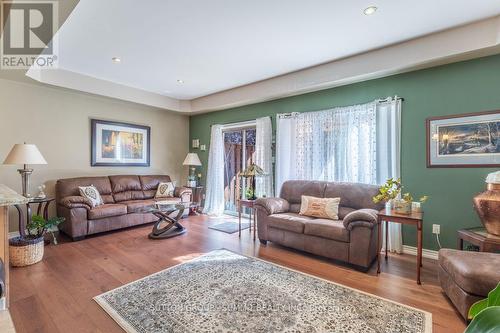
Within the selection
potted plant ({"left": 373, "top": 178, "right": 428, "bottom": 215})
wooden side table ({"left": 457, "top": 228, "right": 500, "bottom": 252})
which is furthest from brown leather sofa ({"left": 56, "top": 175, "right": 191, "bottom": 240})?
wooden side table ({"left": 457, "top": 228, "right": 500, "bottom": 252})

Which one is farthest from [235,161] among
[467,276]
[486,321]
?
[486,321]

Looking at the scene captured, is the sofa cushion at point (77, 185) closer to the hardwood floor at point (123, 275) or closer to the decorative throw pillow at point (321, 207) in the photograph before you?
the hardwood floor at point (123, 275)

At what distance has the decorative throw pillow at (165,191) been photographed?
512 centimetres

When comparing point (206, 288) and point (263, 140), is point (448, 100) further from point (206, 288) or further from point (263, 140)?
point (206, 288)

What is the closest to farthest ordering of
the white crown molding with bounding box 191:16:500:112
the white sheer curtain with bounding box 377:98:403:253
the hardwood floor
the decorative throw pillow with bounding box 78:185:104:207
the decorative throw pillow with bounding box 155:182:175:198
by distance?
the hardwood floor, the white crown molding with bounding box 191:16:500:112, the white sheer curtain with bounding box 377:98:403:253, the decorative throw pillow with bounding box 78:185:104:207, the decorative throw pillow with bounding box 155:182:175:198

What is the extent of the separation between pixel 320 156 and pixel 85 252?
12.1 ft

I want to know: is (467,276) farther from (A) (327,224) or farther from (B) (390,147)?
(B) (390,147)

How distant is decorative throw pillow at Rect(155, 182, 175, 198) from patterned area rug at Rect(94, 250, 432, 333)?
2711mm

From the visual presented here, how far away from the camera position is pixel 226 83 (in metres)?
4.66

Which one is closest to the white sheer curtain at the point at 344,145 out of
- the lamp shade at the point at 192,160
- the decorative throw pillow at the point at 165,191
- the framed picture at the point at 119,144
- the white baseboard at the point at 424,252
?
the white baseboard at the point at 424,252

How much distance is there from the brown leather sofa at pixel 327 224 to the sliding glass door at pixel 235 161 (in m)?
1.66

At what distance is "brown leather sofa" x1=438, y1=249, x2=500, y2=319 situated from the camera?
A: 172 centimetres

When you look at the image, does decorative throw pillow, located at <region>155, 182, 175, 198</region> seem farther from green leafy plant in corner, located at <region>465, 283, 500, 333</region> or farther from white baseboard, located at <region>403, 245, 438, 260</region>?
green leafy plant in corner, located at <region>465, 283, 500, 333</region>

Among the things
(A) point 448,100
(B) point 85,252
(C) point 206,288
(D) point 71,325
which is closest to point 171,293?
(C) point 206,288
